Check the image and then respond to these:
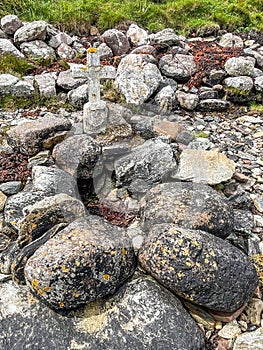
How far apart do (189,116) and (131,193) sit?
2808 millimetres

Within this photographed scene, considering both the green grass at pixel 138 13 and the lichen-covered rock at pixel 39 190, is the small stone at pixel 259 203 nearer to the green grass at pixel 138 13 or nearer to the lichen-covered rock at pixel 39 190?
the lichen-covered rock at pixel 39 190

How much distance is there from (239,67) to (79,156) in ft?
16.3

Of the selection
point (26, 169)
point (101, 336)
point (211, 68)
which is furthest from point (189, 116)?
point (101, 336)

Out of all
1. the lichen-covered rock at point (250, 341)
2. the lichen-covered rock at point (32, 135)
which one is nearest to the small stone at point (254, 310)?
the lichen-covered rock at point (250, 341)

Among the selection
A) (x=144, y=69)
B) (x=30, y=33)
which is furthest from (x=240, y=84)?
(x=30, y=33)

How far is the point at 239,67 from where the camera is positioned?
26.6 ft

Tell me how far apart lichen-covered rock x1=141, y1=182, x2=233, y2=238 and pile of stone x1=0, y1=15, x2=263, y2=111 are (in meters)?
3.24

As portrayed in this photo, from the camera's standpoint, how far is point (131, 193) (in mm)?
4980

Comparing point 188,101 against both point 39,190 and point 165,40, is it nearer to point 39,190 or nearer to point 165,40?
point 165,40

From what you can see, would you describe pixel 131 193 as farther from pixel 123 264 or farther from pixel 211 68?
pixel 211 68

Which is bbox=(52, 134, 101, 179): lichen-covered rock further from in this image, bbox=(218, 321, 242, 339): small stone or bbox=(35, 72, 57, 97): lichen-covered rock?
bbox=(35, 72, 57, 97): lichen-covered rock

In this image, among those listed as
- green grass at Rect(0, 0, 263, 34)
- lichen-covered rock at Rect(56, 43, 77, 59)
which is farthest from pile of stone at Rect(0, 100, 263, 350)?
green grass at Rect(0, 0, 263, 34)

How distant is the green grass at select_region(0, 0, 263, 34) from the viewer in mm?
11031

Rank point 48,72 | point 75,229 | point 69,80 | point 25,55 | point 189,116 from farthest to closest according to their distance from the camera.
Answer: point 25,55, point 48,72, point 69,80, point 189,116, point 75,229
